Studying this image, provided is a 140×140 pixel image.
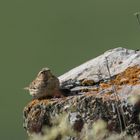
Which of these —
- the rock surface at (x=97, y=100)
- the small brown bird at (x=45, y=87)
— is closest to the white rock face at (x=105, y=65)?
the rock surface at (x=97, y=100)

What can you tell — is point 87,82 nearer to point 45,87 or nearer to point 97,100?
point 45,87

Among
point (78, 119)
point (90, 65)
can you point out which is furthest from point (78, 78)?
point (78, 119)

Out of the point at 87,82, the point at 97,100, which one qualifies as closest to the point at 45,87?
the point at 87,82

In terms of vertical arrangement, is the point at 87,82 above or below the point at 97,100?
above

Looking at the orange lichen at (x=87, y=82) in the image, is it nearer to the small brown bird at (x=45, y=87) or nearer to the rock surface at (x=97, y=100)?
the rock surface at (x=97, y=100)

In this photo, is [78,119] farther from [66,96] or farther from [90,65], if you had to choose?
[90,65]

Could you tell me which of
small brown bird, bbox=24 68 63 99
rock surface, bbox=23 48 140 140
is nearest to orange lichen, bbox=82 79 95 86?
rock surface, bbox=23 48 140 140
